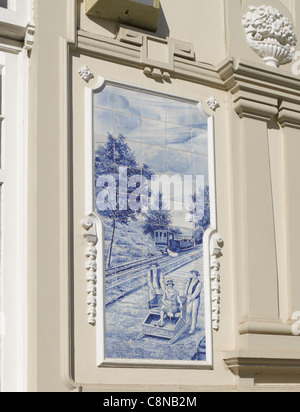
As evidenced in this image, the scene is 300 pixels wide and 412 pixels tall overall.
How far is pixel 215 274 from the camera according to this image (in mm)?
9203

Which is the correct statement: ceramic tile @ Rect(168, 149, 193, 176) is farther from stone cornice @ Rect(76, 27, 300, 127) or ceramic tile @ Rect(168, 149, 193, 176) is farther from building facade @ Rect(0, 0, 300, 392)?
stone cornice @ Rect(76, 27, 300, 127)

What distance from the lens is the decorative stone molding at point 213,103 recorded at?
9711 millimetres

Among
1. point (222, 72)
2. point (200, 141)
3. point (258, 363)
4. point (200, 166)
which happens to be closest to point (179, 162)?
point (200, 166)

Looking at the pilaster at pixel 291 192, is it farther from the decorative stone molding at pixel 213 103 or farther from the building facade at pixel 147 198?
the decorative stone molding at pixel 213 103

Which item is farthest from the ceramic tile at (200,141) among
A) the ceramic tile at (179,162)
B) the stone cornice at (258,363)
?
the stone cornice at (258,363)

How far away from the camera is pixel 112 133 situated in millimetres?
8992

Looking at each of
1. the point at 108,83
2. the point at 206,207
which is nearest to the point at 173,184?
the point at 206,207

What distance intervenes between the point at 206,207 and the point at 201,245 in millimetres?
386

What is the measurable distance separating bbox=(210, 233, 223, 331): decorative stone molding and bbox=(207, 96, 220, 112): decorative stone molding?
1316 millimetres

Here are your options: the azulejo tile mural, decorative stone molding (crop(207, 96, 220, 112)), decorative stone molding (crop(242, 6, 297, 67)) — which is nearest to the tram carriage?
the azulejo tile mural

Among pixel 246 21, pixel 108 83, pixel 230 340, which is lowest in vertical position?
pixel 230 340

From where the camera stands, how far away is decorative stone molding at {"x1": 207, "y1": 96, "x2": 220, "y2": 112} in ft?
31.9
